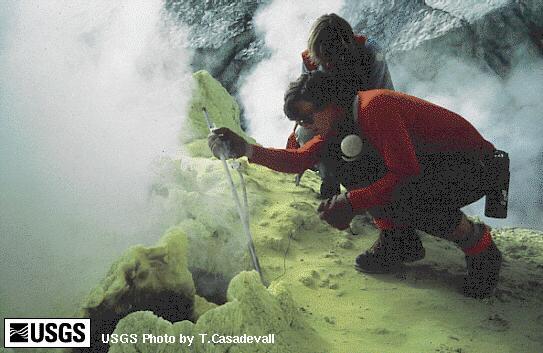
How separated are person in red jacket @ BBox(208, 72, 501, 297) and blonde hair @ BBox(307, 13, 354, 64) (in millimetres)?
440

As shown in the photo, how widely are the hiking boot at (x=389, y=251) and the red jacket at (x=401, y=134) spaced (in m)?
0.40

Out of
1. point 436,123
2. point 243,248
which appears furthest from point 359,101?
point 243,248

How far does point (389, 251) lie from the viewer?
2316 mm

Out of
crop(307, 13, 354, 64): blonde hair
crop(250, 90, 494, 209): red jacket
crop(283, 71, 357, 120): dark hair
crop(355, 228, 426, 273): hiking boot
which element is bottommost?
crop(355, 228, 426, 273): hiking boot

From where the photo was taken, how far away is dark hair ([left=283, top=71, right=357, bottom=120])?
1894 mm

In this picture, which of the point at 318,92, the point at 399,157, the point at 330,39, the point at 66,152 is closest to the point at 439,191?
the point at 399,157

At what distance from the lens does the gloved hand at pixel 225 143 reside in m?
2.13

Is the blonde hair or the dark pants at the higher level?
the blonde hair

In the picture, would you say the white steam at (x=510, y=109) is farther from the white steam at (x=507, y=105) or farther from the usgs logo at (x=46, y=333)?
the usgs logo at (x=46, y=333)

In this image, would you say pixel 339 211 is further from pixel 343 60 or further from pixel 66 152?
pixel 66 152

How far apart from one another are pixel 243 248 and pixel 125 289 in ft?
2.55

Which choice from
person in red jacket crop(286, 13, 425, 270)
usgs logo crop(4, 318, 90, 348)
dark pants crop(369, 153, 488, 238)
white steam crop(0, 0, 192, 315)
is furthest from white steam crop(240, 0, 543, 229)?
usgs logo crop(4, 318, 90, 348)

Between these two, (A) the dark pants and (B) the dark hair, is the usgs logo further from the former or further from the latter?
(A) the dark pants

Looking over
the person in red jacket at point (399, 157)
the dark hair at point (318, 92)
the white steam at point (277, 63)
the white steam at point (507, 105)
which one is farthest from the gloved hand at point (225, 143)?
the white steam at point (277, 63)
